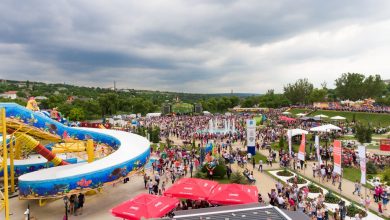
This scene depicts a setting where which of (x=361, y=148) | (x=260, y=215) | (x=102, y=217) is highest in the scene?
(x=361, y=148)

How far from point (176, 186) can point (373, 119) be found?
56.6m

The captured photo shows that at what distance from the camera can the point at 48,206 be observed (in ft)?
60.8

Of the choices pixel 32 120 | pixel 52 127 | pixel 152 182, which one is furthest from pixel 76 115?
pixel 152 182

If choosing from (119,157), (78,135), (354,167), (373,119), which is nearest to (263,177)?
(354,167)

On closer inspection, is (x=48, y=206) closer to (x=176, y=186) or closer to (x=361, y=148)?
(x=176, y=186)

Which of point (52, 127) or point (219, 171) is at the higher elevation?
point (52, 127)

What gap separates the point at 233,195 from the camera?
1495 centimetres

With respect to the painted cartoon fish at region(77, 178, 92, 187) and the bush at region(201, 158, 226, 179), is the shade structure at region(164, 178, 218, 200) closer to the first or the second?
the painted cartoon fish at region(77, 178, 92, 187)

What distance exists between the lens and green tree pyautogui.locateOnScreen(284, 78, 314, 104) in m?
113

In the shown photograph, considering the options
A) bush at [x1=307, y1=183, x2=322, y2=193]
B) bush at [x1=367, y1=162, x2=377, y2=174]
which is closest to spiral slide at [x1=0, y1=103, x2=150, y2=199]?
bush at [x1=307, y1=183, x2=322, y2=193]

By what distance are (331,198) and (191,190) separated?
348 inches

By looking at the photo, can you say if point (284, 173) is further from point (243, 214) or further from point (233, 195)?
point (243, 214)

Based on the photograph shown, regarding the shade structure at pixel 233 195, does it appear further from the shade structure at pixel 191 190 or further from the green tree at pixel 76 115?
the green tree at pixel 76 115

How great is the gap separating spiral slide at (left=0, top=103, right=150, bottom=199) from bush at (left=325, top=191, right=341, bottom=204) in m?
11.9
